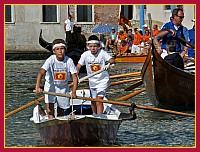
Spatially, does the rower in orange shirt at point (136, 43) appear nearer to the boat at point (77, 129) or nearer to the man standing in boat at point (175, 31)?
the man standing in boat at point (175, 31)

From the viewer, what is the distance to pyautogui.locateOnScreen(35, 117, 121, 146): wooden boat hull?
8.86m

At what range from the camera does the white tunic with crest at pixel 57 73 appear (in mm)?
9492

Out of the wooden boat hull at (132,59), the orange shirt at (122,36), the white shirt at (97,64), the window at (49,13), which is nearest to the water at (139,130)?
the white shirt at (97,64)

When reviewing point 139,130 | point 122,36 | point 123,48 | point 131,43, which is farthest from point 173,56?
point 122,36

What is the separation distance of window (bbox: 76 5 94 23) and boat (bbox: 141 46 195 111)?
19.9 metres

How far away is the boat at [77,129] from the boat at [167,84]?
95.6 inches

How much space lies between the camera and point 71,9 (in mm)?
32500

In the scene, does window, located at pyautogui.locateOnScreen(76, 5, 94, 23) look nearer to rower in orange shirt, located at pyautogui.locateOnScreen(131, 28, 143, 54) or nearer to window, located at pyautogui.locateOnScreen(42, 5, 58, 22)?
window, located at pyautogui.locateOnScreen(42, 5, 58, 22)

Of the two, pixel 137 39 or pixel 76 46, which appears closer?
pixel 76 46

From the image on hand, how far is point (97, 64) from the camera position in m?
10.3

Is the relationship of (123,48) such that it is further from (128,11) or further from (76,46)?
(128,11)

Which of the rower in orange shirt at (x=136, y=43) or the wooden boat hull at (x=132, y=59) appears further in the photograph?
the rower in orange shirt at (x=136, y=43)

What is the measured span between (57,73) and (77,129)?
0.94 meters

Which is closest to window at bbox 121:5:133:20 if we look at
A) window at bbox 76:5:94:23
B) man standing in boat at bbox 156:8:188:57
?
window at bbox 76:5:94:23
